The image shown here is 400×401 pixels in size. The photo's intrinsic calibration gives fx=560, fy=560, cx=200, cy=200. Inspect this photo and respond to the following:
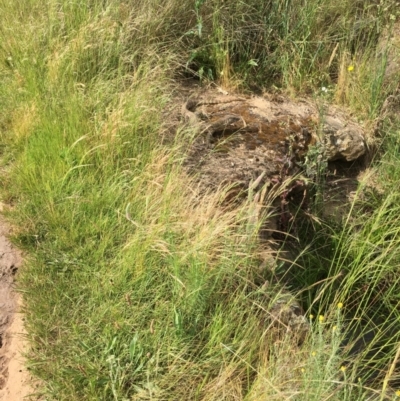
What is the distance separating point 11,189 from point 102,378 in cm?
139

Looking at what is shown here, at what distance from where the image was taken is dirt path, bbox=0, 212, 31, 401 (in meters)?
2.40

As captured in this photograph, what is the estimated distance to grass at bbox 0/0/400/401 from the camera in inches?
93.0

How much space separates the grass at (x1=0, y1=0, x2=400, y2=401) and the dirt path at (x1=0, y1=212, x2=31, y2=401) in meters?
0.08

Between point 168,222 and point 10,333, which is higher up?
point 168,222

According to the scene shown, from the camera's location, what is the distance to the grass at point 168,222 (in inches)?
93.0

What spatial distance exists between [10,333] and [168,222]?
35.4 inches

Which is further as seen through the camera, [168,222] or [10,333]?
[168,222]

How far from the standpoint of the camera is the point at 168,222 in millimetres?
A: 2754

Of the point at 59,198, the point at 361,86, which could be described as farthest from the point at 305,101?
the point at 59,198

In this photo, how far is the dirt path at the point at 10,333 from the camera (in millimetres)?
2396

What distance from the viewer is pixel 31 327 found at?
2.54 meters

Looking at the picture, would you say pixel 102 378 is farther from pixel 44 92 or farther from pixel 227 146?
pixel 44 92

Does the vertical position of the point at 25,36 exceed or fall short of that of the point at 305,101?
it exceeds it

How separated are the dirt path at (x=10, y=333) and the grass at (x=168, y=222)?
0.08 metres
